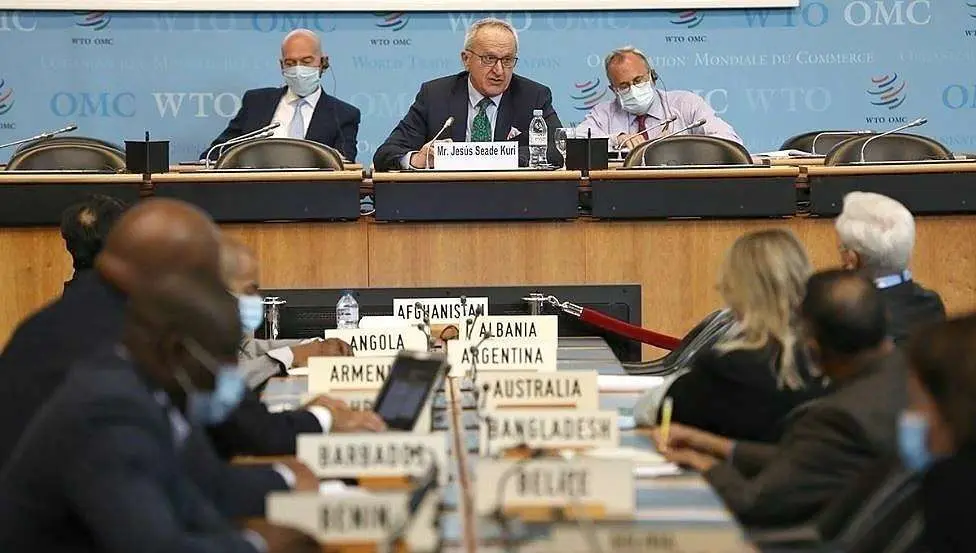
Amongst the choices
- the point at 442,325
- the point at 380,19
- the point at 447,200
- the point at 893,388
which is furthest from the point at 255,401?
the point at 380,19

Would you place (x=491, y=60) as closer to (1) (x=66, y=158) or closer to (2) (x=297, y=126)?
(2) (x=297, y=126)

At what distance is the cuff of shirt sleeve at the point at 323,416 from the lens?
4.03 meters

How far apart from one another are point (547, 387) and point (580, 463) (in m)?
→ 1.09

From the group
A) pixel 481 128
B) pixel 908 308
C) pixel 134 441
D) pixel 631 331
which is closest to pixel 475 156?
pixel 481 128

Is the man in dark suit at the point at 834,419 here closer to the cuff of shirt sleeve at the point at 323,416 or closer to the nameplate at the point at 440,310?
the cuff of shirt sleeve at the point at 323,416

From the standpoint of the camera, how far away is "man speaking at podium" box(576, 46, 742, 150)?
9.05 meters

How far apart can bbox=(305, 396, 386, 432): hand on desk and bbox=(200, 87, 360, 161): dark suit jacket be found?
512 cm

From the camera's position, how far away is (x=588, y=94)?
36.2ft

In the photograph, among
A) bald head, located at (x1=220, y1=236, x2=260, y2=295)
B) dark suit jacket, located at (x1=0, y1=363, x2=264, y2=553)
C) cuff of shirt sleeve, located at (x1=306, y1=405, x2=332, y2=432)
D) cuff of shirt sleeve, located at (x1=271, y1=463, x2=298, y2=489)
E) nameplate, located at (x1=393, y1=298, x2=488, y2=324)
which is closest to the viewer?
dark suit jacket, located at (x1=0, y1=363, x2=264, y2=553)

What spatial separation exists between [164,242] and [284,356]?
242 centimetres

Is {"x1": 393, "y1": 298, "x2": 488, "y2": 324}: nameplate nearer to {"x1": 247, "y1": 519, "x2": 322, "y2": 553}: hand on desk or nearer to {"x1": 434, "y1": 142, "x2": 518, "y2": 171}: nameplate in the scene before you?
{"x1": 434, "y1": 142, "x2": 518, "y2": 171}: nameplate

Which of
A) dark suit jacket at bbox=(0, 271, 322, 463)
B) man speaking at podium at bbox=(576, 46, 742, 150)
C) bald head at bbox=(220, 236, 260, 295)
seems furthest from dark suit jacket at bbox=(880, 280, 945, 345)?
man speaking at podium at bbox=(576, 46, 742, 150)

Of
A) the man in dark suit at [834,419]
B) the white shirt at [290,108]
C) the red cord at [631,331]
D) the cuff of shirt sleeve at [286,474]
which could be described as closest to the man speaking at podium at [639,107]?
the white shirt at [290,108]

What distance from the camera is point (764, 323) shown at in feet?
13.1
